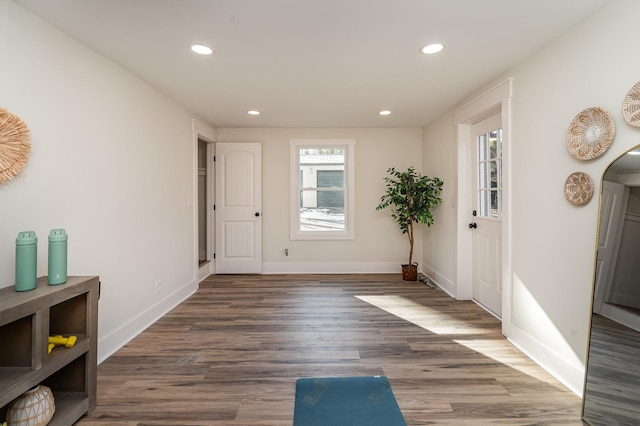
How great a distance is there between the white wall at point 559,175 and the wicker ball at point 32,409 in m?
2.96

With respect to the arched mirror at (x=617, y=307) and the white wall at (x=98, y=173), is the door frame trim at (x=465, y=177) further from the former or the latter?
the white wall at (x=98, y=173)

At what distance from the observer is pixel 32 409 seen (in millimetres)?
1421

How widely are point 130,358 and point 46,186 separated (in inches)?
53.9

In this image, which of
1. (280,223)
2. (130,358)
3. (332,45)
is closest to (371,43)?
(332,45)

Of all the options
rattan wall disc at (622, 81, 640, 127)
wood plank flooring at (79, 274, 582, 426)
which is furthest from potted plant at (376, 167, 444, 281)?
rattan wall disc at (622, 81, 640, 127)

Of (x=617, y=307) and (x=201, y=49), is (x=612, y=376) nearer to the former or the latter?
(x=617, y=307)

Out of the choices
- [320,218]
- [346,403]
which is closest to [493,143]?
[320,218]

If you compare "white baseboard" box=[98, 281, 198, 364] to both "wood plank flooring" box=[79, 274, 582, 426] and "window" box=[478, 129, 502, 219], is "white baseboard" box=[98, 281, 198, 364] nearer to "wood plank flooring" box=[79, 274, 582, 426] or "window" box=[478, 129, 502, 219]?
"wood plank flooring" box=[79, 274, 582, 426]

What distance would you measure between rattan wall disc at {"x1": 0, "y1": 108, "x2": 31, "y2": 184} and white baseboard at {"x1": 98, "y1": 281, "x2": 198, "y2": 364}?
1.35m

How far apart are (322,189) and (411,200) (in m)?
1.41

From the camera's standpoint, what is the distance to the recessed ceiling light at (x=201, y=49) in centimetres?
220

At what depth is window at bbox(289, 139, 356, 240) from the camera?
4887 millimetres

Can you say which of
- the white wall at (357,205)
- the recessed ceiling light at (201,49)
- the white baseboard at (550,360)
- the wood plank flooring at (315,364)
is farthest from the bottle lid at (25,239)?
the white wall at (357,205)

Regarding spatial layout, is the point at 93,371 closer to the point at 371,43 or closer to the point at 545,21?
the point at 371,43
